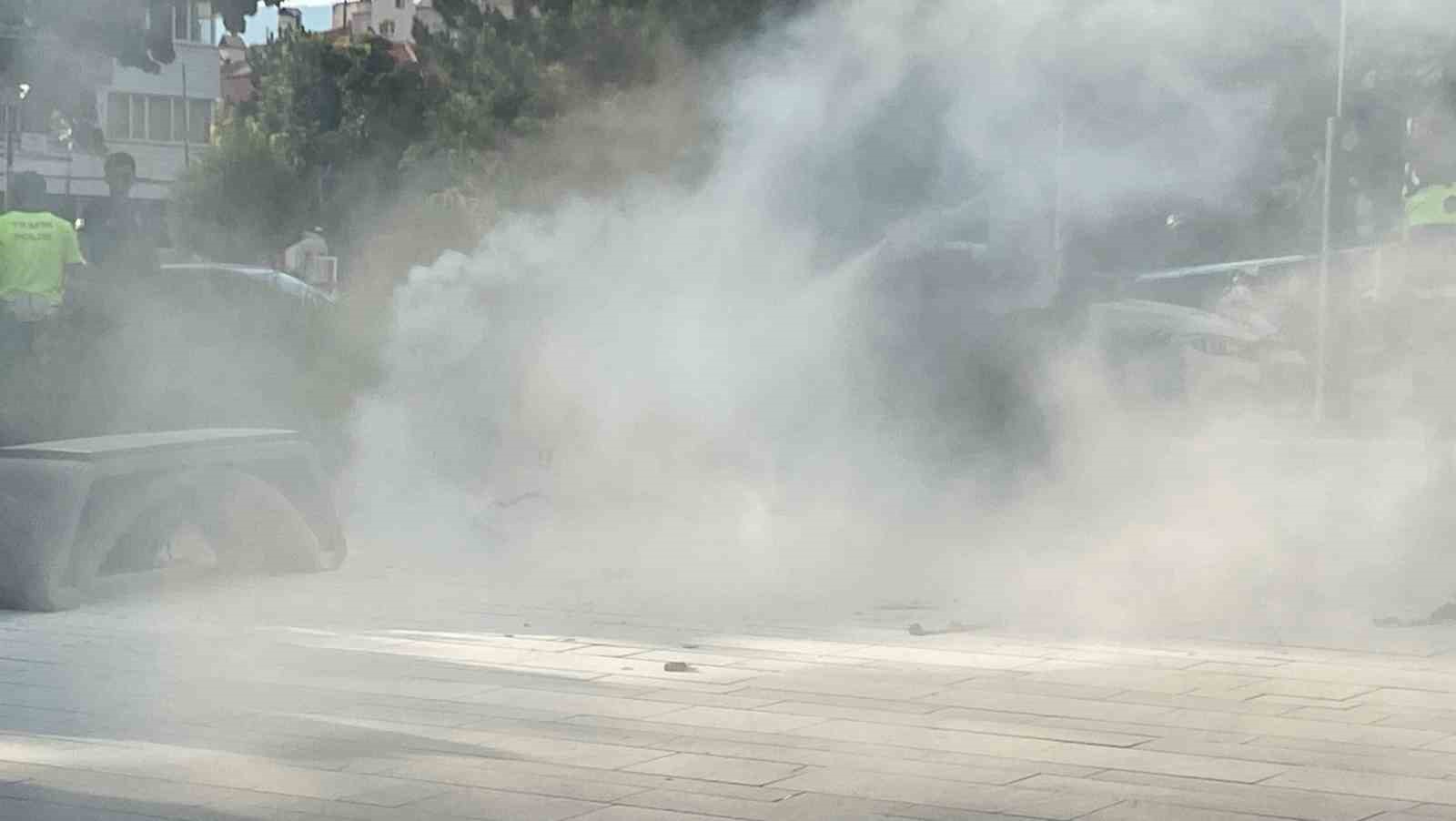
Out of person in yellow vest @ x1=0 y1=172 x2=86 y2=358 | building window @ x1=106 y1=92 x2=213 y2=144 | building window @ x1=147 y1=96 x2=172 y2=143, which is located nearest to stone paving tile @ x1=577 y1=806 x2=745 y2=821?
person in yellow vest @ x1=0 y1=172 x2=86 y2=358

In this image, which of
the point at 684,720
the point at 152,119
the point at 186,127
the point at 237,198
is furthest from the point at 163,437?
the point at 152,119

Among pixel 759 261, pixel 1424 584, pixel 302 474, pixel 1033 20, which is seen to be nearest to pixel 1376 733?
pixel 1424 584

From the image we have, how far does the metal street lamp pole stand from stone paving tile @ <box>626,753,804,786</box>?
24.1 feet

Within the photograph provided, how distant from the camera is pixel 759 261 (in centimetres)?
1453

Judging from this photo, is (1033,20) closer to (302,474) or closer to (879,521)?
(879,521)

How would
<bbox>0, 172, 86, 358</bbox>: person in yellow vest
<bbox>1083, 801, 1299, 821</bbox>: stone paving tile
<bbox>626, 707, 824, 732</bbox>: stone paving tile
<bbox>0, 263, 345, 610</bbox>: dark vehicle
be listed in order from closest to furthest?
<bbox>1083, 801, 1299, 821</bbox>: stone paving tile < <bbox>626, 707, 824, 732</bbox>: stone paving tile < <bbox>0, 263, 345, 610</bbox>: dark vehicle < <bbox>0, 172, 86, 358</bbox>: person in yellow vest

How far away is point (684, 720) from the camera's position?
23.1ft

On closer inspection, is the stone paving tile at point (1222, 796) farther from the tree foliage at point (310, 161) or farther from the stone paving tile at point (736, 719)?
the tree foliage at point (310, 161)

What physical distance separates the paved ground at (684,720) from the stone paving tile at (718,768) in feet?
0.04

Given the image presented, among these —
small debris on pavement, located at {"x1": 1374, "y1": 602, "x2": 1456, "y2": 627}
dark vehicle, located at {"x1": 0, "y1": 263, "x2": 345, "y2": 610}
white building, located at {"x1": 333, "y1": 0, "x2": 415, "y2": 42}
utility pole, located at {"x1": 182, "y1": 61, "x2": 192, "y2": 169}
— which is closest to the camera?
small debris on pavement, located at {"x1": 1374, "y1": 602, "x2": 1456, "y2": 627}

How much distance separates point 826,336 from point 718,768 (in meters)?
8.21

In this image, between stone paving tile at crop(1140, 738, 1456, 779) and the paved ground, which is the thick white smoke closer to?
the paved ground

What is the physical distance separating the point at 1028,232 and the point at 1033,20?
4.52 ft

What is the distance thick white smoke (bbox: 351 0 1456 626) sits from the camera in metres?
13.1
